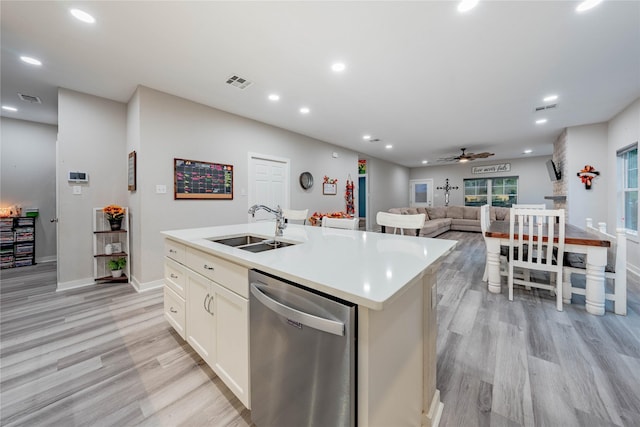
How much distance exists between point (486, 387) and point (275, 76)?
333 centimetres

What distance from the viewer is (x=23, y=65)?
8.46 feet

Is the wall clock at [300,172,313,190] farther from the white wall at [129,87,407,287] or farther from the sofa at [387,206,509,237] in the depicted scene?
the sofa at [387,206,509,237]

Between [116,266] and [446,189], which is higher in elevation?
[446,189]

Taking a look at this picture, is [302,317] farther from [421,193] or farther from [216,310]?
[421,193]

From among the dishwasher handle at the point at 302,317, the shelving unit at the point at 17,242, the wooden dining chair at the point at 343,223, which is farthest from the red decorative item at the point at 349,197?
the shelving unit at the point at 17,242

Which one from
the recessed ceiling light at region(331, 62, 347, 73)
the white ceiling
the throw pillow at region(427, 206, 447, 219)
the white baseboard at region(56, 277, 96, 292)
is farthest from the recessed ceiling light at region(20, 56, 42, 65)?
the throw pillow at region(427, 206, 447, 219)

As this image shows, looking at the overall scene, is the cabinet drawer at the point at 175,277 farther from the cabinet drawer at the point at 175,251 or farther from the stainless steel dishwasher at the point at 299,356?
the stainless steel dishwasher at the point at 299,356

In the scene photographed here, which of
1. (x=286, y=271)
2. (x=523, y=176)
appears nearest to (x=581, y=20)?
(x=286, y=271)

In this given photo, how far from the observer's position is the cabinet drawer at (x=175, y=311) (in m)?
1.77

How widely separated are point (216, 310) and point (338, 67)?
2589 millimetres

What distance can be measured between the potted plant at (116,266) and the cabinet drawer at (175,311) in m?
2.03

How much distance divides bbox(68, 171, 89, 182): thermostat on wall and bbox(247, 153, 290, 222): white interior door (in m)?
2.13

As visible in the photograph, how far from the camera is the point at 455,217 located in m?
8.62

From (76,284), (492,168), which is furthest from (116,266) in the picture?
(492,168)
